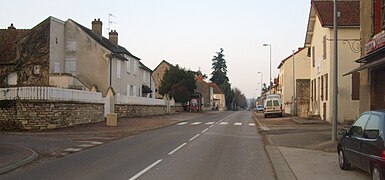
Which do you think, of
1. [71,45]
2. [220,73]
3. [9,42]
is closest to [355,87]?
[71,45]

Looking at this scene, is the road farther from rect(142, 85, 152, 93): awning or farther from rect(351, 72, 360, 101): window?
rect(142, 85, 152, 93): awning

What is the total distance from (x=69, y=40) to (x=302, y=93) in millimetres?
24892

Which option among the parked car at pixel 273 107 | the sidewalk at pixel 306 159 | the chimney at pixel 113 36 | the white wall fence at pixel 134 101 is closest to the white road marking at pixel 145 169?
the sidewalk at pixel 306 159

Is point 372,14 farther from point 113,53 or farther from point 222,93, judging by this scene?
point 222,93

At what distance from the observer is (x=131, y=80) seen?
1999 inches

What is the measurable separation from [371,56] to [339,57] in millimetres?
13502

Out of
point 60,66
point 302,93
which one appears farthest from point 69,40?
point 302,93

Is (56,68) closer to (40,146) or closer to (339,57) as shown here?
(339,57)

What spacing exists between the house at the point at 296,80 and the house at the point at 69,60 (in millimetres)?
18302

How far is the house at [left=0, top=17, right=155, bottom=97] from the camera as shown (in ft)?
130

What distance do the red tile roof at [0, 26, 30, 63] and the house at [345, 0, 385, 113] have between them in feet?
101

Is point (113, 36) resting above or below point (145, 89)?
above

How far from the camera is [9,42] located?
43.1 metres

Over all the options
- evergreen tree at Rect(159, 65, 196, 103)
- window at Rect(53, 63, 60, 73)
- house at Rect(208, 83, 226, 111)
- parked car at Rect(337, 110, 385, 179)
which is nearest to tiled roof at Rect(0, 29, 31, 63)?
window at Rect(53, 63, 60, 73)
